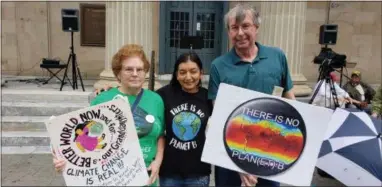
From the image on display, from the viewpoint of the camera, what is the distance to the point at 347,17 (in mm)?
11945

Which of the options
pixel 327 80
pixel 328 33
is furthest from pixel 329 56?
pixel 328 33

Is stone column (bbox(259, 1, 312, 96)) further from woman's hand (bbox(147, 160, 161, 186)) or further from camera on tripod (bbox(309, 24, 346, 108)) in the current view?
woman's hand (bbox(147, 160, 161, 186))

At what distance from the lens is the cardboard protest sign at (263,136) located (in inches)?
93.7

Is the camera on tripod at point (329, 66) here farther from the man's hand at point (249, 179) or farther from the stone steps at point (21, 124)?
the stone steps at point (21, 124)

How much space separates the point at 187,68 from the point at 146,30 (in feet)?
16.4

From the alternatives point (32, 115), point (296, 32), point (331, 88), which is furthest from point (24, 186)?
point (296, 32)

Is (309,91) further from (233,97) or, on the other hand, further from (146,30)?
(233,97)

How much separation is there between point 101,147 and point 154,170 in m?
0.40

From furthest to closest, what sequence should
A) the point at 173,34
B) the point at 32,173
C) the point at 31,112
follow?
the point at 173,34 < the point at 31,112 < the point at 32,173

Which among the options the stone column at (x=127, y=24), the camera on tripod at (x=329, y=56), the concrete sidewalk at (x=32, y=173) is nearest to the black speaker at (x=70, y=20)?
the stone column at (x=127, y=24)

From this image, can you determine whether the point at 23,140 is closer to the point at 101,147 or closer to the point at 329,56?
the point at 101,147

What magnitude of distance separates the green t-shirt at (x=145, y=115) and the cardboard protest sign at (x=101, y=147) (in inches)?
3.1

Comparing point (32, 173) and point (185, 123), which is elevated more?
point (185, 123)

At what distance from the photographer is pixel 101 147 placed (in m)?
2.37
